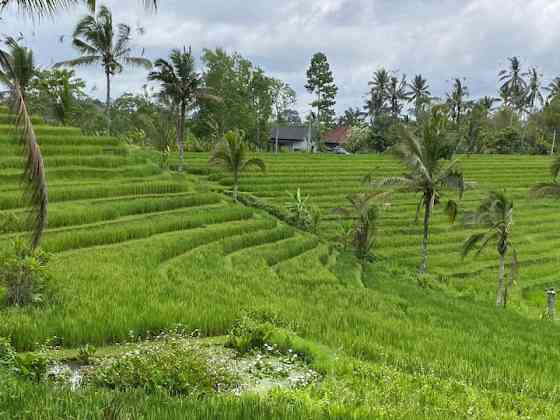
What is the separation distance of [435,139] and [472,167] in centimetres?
2403

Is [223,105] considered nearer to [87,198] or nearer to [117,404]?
[87,198]

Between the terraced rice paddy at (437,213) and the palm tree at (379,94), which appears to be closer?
the terraced rice paddy at (437,213)

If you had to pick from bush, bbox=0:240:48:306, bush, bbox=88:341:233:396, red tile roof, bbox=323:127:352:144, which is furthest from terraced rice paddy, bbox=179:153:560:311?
red tile roof, bbox=323:127:352:144

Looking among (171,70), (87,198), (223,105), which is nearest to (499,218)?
(87,198)

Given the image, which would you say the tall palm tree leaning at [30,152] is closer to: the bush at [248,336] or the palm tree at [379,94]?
the bush at [248,336]

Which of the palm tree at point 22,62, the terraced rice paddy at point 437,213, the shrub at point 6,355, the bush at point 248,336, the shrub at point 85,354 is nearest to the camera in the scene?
the shrub at point 6,355

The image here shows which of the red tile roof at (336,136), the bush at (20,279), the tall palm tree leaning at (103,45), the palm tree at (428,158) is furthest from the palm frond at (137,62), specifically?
the red tile roof at (336,136)

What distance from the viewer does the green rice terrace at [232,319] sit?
5.00 metres

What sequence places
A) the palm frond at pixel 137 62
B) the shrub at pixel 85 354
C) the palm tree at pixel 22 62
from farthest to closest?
the palm frond at pixel 137 62 < the palm tree at pixel 22 62 < the shrub at pixel 85 354

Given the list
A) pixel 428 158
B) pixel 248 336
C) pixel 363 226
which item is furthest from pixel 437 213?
pixel 248 336

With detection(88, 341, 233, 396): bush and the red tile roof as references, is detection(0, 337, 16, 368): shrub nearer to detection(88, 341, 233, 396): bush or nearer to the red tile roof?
detection(88, 341, 233, 396): bush

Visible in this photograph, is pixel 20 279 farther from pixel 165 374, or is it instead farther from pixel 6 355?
pixel 165 374

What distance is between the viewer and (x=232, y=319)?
308 inches

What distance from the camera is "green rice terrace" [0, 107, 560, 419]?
5004 mm
